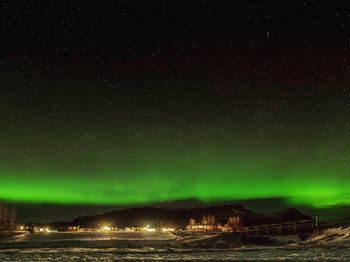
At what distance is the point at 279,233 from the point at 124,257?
6376 centimetres

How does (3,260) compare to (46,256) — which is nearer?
(3,260)

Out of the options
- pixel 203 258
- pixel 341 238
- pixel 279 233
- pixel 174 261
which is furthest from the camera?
pixel 279 233

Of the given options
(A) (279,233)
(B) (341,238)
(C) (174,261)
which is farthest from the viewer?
(A) (279,233)

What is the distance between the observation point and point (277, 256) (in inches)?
1722

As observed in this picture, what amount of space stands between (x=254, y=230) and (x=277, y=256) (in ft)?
206

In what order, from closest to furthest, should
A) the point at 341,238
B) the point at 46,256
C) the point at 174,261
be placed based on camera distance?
the point at 174,261 → the point at 46,256 → the point at 341,238

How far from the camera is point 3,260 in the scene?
1673 inches

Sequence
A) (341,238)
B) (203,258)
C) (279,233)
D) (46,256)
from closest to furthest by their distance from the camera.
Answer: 1. (203,258)
2. (46,256)
3. (341,238)
4. (279,233)

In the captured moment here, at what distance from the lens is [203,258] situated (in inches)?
1710

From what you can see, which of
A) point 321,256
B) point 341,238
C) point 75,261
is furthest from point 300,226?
point 75,261

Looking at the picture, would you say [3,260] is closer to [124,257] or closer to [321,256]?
[124,257]

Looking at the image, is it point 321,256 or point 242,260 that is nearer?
point 242,260

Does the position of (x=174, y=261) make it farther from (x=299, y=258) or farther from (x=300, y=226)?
(x=300, y=226)

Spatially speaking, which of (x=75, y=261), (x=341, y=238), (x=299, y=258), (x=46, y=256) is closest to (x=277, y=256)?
(x=299, y=258)
